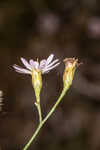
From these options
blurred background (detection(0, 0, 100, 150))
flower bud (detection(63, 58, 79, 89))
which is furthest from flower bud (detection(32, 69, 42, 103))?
blurred background (detection(0, 0, 100, 150))

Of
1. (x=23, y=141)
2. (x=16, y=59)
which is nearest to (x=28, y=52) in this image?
(x=16, y=59)

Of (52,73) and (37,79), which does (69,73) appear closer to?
(37,79)

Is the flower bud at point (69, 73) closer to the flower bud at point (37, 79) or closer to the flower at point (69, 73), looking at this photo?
the flower at point (69, 73)

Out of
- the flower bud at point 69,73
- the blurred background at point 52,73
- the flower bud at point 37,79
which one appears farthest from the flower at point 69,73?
the blurred background at point 52,73

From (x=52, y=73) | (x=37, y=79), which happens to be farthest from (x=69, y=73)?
(x=52, y=73)

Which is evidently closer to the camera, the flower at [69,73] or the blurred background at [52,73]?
the flower at [69,73]

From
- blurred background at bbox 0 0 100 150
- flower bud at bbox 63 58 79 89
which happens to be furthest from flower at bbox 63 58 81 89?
blurred background at bbox 0 0 100 150

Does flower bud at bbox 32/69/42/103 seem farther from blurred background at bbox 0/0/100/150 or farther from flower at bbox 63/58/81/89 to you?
blurred background at bbox 0/0/100/150

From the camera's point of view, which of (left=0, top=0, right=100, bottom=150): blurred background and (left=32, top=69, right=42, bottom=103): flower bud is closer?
(left=32, top=69, right=42, bottom=103): flower bud
